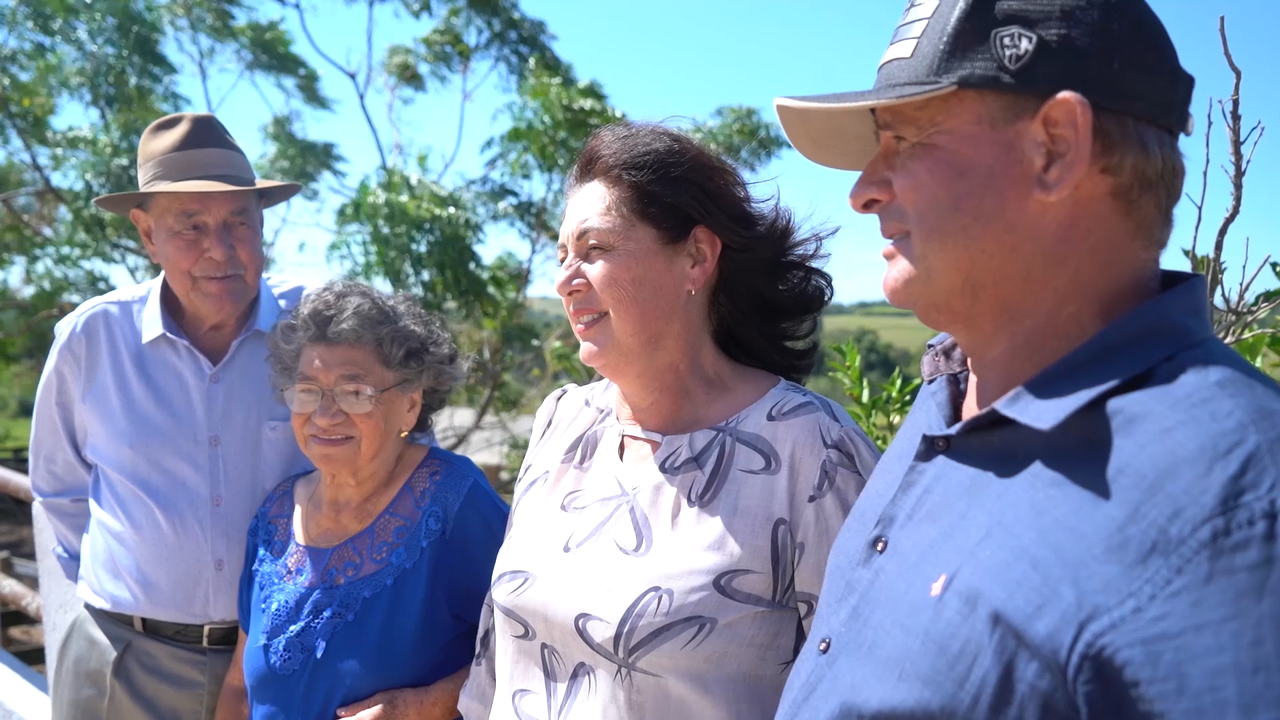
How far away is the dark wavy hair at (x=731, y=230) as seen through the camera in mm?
1889

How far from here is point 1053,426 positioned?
3.46ft

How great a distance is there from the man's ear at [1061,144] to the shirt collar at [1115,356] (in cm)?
16

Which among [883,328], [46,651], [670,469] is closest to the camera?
[670,469]

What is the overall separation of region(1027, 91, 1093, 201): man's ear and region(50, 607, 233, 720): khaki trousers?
233cm

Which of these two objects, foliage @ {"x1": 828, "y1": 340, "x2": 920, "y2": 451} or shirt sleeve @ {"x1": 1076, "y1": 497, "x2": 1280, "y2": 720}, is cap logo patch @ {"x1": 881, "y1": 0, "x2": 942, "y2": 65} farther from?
foliage @ {"x1": 828, "y1": 340, "x2": 920, "y2": 451}

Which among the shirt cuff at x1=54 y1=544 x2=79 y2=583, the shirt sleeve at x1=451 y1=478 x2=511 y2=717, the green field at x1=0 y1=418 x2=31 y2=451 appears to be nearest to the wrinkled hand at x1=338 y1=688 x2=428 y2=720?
the shirt sleeve at x1=451 y1=478 x2=511 y2=717

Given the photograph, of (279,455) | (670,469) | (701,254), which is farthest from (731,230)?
(279,455)

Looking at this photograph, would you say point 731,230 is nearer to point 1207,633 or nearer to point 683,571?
point 683,571

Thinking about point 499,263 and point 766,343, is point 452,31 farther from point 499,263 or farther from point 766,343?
point 766,343

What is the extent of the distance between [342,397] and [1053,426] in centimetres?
172

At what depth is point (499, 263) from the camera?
7.60m

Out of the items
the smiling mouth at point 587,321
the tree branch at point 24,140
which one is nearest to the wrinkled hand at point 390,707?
the smiling mouth at point 587,321

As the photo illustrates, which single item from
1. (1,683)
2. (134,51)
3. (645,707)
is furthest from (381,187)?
(645,707)

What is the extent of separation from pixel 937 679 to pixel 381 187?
659cm
